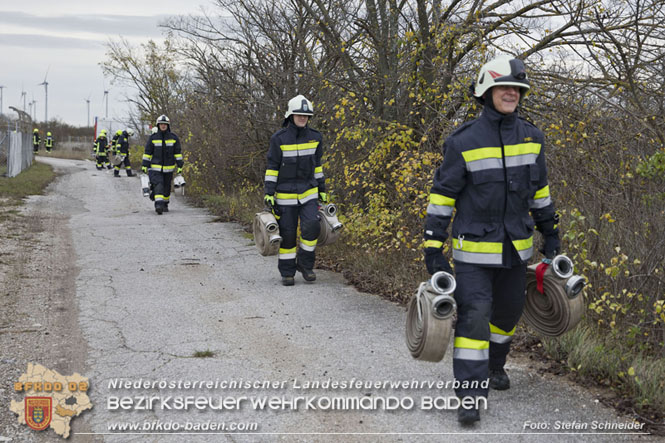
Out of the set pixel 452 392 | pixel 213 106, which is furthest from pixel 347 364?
pixel 213 106

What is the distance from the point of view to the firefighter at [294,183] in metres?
7.55

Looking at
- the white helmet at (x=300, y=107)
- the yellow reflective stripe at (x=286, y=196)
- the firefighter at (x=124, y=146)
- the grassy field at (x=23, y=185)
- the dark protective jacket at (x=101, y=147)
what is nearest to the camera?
the white helmet at (x=300, y=107)

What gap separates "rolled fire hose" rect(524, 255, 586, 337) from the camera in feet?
13.5

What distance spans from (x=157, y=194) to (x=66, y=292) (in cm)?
A: 709

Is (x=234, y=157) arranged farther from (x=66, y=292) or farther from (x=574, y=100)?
(x=574, y=100)

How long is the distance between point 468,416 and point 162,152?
1168cm

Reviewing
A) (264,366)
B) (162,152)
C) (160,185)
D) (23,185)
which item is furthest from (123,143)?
(264,366)

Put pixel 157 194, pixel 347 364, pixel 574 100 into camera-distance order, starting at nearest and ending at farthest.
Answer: pixel 347 364
pixel 574 100
pixel 157 194

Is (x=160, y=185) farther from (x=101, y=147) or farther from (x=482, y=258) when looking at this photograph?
(x=101, y=147)

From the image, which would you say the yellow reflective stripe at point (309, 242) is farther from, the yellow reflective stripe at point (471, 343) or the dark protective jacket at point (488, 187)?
the yellow reflective stripe at point (471, 343)

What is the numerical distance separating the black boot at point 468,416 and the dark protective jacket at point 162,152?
37.2 feet

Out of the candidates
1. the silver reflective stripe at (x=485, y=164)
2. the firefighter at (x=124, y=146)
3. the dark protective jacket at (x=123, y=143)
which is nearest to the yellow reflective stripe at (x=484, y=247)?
the silver reflective stripe at (x=485, y=164)

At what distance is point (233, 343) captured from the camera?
5527 mm

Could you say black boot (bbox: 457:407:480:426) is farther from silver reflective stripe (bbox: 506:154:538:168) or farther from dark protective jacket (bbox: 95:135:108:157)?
dark protective jacket (bbox: 95:135:108:157)
